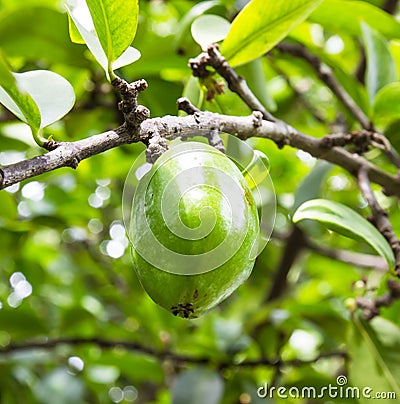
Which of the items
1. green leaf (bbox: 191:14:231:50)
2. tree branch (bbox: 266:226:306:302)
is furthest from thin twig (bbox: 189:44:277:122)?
tree branch (bbox: 266:226:306:302)

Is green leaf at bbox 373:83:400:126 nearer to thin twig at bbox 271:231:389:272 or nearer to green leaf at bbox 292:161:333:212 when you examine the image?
green leaf at bbox 292:161:333:212

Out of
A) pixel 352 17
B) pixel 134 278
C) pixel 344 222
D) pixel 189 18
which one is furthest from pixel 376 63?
pixel 134 278

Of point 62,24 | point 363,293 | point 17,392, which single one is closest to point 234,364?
point 363,293

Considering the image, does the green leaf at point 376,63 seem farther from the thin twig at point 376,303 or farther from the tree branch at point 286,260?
the tree branch at point 286,260

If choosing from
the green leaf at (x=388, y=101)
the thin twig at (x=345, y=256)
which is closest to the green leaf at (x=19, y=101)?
the green leaf at (x=388, y=101)

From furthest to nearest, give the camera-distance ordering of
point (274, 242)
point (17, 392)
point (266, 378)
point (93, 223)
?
point (93, 223) < point (274, 242) < point (266, 378) < point (17, 392)

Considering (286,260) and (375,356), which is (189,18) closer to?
(375,356)

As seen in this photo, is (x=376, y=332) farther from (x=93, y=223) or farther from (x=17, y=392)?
(x=93, y=223)

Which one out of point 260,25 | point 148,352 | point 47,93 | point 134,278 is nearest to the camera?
point 47,93
